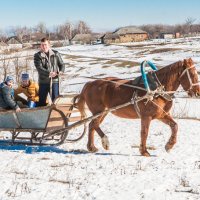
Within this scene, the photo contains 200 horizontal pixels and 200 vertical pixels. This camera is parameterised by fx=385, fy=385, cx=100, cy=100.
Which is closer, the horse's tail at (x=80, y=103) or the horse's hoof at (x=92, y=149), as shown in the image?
the horse's hoof at (x=92, y=149)

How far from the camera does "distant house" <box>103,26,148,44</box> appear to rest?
107 m

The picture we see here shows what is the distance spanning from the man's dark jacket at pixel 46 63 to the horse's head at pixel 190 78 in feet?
9.02

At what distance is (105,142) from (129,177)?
1.95 m

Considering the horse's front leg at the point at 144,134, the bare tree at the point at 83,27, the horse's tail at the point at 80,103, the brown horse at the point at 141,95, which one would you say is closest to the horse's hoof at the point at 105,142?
the brown horse at the point at 141,95

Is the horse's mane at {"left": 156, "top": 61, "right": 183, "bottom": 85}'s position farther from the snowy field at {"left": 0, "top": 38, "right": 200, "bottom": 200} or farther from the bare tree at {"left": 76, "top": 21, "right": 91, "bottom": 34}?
the bare tree at {"left": 76, "top": 21, "right": 91, "bottom": 34}

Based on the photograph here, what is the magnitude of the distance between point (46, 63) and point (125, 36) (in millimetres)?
107571

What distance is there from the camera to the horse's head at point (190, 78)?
695 centimetres

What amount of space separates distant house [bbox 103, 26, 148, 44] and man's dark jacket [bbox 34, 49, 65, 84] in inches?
3887

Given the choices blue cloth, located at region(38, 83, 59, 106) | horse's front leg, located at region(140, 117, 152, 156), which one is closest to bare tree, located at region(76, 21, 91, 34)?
blue cloth, located at region(38, 83, 59, 106)

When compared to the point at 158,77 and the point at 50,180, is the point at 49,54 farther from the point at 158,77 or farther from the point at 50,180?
the point at 50,180

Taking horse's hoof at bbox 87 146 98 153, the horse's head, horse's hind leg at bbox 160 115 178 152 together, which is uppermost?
the horse's head

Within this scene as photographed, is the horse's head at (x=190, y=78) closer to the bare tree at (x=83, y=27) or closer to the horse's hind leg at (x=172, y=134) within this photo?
the horse's hind leg at (x=172, y=134)

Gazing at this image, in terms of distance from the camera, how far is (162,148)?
26.0ft

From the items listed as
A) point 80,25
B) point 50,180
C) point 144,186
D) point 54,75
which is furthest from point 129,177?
point 80,25
